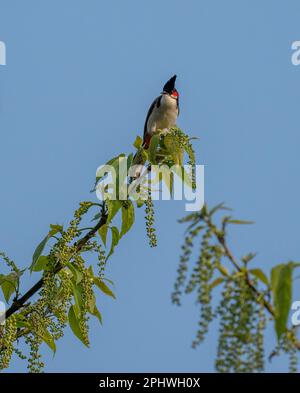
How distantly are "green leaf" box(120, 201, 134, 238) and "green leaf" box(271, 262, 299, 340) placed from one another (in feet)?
6.68

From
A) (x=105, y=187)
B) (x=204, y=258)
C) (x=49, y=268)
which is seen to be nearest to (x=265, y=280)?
(x=204, y=258)

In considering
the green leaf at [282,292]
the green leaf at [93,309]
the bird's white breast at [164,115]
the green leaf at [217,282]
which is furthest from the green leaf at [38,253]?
the bird's white breast at [164,115]

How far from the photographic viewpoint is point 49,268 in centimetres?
332

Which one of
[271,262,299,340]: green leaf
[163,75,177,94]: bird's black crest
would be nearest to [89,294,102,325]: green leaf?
[271,262,299,340]: green leaf

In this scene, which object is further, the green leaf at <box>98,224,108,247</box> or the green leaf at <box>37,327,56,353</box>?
the green leaf at <box>98,224,108,247</box>

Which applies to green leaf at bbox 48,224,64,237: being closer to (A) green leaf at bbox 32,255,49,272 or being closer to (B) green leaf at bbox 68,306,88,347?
(A) green leaf at bbox 32,255,49,272

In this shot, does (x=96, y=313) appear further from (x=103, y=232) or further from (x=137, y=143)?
(x=137, y=143)

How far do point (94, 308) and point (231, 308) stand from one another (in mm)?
2204

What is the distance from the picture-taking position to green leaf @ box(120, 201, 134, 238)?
11.9ft

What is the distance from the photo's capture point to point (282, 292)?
155cm

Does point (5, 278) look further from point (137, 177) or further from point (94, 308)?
point (137, 177)

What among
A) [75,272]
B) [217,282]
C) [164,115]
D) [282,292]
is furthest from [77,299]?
[164,115]

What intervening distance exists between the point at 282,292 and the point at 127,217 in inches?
83.1

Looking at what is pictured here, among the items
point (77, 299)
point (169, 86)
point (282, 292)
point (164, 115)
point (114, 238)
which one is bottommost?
point (282, 292)
